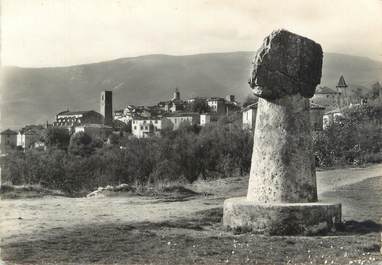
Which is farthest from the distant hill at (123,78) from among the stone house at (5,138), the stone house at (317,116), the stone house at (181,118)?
the stone house at (181,118)

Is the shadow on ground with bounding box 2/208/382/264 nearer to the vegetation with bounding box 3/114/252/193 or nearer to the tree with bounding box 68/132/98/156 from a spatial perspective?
the vegetation with bounding box 3/114/252/193

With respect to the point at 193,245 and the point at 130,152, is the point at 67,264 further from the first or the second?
the point at 130,152

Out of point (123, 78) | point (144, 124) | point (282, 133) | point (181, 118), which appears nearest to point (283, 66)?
point (282, 133)

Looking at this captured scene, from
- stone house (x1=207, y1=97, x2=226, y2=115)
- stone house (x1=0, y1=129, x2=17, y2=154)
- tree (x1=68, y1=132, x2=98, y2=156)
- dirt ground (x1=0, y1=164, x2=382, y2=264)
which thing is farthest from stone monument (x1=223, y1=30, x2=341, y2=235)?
stone house (x1=207, y1=97, x2=226, y2=115)

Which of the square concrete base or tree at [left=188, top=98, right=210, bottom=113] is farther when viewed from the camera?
tree at [left=188, top=98, right=210, bottom=113]

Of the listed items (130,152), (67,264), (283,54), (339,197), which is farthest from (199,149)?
(67,264)

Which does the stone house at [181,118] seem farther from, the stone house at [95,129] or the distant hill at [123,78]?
the distant hill at [123,78]
